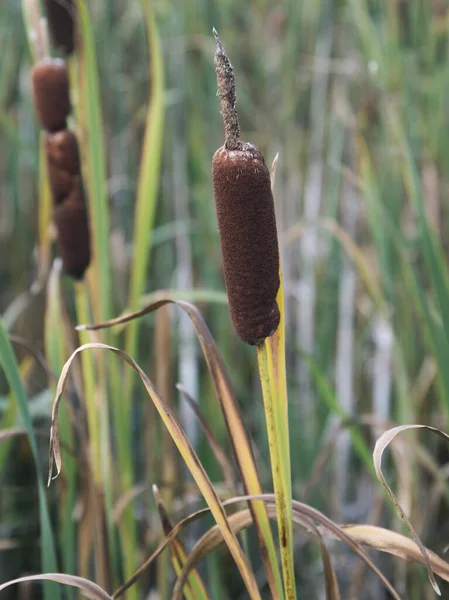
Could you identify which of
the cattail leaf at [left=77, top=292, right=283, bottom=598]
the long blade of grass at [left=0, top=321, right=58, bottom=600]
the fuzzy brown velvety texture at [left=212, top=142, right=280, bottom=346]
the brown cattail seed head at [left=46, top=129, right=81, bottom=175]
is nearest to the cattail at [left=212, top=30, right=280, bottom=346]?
the fuzzy brown velvety texture at [left=212, top=142, right=280, bottom=346]

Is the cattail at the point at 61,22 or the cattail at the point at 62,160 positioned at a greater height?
the cattail at the point at 61,22

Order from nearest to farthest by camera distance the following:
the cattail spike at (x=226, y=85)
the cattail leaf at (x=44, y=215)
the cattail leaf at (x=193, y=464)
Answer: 1. the cattail spike at (x=226, y=85)
2. the cattail leaf at (x=193, y=464)
3. the cattail leaf at (x=44, y=215)

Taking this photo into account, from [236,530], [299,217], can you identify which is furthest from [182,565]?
[299,217]

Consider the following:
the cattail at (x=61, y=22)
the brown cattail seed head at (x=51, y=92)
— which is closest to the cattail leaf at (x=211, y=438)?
the brown cattail seed head at (x=51, y=92)

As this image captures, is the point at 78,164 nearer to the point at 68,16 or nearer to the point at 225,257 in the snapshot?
the point at 68,16

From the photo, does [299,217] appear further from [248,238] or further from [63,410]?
[248,238]

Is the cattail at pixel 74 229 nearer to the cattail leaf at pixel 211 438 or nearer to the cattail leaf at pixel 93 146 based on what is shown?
the cattail leaf at pixel 93 146
